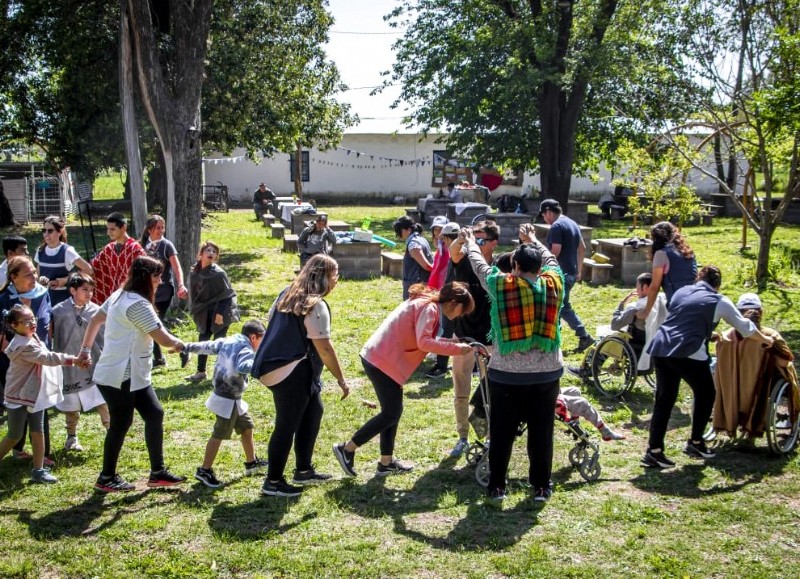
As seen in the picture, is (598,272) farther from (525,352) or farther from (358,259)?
(525,352)

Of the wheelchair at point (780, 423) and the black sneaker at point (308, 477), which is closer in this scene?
the black sneaker at point (308, 477)

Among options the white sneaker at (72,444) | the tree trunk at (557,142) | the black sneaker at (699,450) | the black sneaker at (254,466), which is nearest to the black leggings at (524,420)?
the black sneaker at (699,450)

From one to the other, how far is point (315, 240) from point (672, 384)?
7.44 m

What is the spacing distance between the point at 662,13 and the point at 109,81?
11.2 meters

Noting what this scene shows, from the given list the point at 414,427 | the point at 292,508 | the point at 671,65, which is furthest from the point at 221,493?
the point at 671,65

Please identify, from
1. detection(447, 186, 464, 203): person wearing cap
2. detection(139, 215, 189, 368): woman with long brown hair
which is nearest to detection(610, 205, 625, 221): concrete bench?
detection(447, 186, 464, 203): person wearing cap

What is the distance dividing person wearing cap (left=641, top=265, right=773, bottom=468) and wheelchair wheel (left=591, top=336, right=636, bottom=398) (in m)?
1.72

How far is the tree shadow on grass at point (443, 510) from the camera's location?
535 centimetres

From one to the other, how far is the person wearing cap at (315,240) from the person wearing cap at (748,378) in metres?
7.25

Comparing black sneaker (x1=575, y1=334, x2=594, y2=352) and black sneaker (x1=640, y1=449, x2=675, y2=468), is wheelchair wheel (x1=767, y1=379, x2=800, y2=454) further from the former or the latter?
black sneaker (x1=575, y1=334, x2=594, y2=352)

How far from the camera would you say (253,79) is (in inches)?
752

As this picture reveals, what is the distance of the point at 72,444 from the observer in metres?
6.94

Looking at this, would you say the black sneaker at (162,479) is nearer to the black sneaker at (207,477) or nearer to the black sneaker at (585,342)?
the black sneaker at (207,477)

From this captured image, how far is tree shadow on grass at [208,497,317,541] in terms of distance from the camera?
5.40 metres
